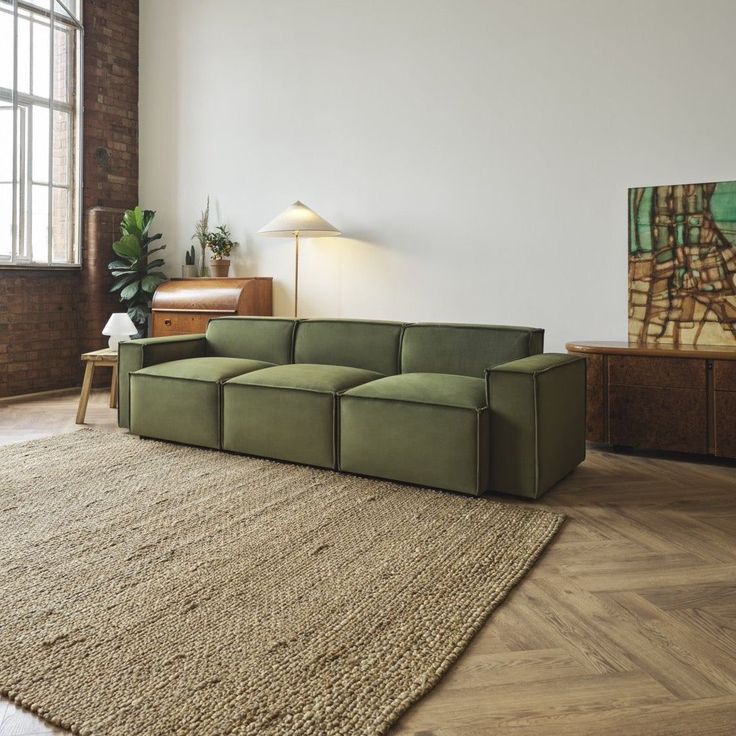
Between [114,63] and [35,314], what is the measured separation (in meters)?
2.31

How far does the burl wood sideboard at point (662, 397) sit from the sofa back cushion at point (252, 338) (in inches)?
67.4

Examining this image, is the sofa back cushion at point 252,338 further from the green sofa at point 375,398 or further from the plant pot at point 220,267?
the plant pot at point 220,267

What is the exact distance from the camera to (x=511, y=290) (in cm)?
486

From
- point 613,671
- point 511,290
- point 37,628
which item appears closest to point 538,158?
point 511,290

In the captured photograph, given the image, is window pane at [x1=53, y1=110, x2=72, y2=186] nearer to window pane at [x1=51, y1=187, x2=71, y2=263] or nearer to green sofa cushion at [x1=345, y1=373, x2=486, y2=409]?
window pane at [x1=51, y1=187, x2=71, y2=263]

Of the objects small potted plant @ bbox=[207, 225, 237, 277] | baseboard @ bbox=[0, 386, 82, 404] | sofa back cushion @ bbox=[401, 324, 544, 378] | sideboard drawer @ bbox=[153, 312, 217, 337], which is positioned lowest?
baseboard @ bbox=[0, 386, 82, 404]

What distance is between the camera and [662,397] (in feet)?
12.6

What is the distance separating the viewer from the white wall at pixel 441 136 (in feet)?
14.3

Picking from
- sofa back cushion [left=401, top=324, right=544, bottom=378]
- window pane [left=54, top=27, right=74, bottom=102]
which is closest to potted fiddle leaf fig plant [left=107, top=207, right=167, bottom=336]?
window pane [left=54, top=27, right=74, bottom=102]

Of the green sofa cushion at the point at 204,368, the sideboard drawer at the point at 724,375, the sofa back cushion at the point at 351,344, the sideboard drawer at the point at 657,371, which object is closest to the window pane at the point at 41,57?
the green sofa cushion at the point at 204,368

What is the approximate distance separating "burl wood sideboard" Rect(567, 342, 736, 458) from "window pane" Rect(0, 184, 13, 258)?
4320 mm

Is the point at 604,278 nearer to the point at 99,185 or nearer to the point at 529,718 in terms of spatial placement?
the point at 529,718

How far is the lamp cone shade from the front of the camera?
519cm

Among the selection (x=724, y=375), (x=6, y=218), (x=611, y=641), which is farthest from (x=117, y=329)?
(x=611, y=641)
